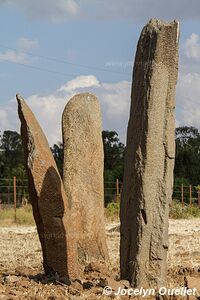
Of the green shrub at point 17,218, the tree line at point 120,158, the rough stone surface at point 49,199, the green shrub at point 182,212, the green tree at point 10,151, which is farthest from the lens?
the green tree at point 10,151

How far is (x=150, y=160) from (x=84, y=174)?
3.16m

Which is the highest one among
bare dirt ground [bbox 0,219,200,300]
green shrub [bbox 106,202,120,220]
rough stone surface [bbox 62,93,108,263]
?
rough stone surface [bbox 62,93,108,263]

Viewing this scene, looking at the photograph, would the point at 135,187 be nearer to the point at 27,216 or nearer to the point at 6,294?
the point at 6,294

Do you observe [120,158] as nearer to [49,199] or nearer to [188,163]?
[188,163]

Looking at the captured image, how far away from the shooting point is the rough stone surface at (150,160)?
8.30 metres

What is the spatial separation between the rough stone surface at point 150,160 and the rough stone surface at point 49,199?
829 mm

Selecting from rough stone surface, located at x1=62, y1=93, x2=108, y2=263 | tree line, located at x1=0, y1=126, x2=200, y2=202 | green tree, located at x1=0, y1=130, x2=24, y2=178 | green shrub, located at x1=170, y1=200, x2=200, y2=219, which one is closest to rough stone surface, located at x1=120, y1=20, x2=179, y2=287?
rough stone surface, located at x1=62, y1=93, x2=108, y2=263

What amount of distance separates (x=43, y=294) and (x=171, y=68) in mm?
2976

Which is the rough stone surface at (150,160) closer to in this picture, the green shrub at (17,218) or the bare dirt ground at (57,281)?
the bare dirt ground at (57,281)

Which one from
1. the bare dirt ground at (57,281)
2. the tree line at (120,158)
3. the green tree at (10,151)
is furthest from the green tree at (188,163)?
the bare dirt ground at (57,281)

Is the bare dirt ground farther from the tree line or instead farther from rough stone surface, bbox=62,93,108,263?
the tree line

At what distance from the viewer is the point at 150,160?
328 inches

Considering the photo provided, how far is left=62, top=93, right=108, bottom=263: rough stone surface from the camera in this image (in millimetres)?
11281

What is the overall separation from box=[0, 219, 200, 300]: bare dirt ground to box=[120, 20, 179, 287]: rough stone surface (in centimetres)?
37
